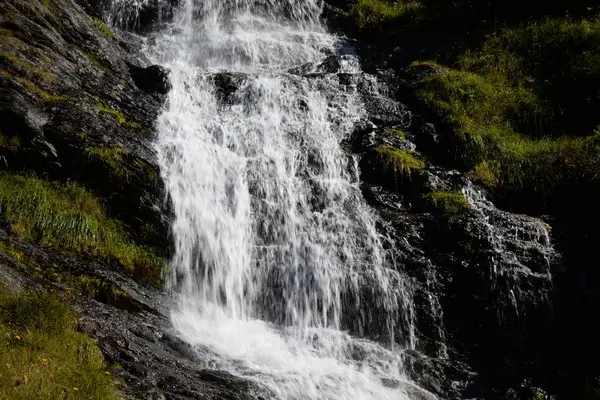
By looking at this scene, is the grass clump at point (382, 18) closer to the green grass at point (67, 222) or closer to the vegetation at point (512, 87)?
the vegetation at point (512, 87)

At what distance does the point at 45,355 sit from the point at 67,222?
10.5 feet

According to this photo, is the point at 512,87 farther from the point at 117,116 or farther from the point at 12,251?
the point at 12,251

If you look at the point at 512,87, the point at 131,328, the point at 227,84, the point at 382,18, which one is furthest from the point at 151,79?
the point at 382,18

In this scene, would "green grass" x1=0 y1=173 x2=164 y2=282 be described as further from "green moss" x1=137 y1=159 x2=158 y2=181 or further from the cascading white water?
"green moss" x1=137 y1=159 x2=158 y2=181

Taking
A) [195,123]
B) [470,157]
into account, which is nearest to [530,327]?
[470,157]

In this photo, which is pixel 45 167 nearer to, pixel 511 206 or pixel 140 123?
pixel 140 123

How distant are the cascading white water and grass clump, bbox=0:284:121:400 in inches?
69.1

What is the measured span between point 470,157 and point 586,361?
476 cm

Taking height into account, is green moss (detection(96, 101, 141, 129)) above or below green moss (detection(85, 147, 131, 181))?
above

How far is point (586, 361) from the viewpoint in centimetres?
812

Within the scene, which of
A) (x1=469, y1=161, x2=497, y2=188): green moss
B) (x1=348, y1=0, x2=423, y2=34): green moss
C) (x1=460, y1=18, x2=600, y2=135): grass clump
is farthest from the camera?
(x1=348, y1=0, x2=423, y2=34): green moss

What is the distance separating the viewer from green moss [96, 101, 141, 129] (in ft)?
32.0

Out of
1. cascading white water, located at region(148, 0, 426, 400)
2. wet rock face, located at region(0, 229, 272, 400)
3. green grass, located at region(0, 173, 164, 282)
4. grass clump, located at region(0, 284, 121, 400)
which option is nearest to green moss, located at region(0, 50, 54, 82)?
cascading white water, located at region(148, 0, 426, 400)

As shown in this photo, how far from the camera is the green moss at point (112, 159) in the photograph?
333 inches
